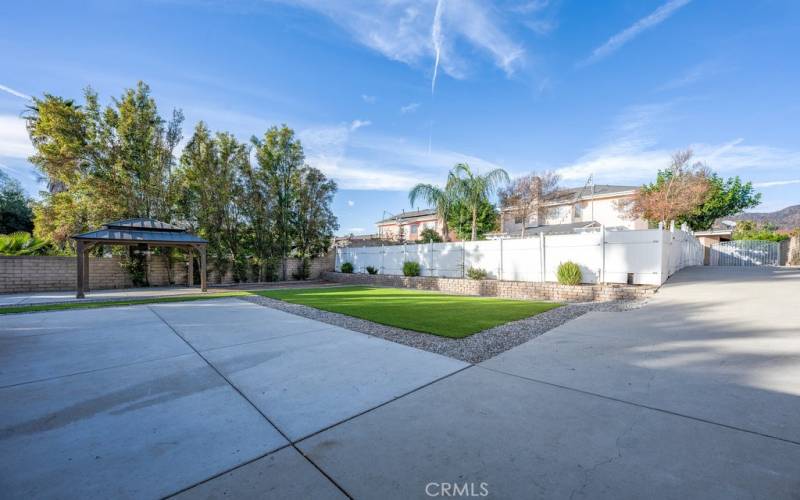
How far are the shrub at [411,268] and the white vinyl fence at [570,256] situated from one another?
0.34 metres

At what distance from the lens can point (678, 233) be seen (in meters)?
13.7

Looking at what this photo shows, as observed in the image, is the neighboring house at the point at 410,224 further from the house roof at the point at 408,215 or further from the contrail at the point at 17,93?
the contrail at the point at 17,93

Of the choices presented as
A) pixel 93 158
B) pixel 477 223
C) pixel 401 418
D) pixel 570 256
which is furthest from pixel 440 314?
pixel 477 223

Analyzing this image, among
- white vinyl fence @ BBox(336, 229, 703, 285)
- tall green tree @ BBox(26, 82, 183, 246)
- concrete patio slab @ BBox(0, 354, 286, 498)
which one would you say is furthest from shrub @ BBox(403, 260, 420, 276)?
tall green tree @ BBox(26, 82, 183, 246)

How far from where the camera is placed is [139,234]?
1345cm

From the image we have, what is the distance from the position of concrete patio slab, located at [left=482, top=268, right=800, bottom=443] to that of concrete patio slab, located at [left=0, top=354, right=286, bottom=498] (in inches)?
121

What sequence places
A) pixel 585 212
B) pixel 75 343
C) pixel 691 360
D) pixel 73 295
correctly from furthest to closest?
pixel 585 212, pixel 73 295, pixel 75 343, pixel 691 360

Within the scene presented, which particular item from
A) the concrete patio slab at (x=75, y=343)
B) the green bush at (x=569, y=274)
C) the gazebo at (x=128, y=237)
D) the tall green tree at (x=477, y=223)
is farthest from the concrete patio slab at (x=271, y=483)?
the tall green tree at (x=477, y=223)

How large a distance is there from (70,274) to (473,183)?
20.5 meters

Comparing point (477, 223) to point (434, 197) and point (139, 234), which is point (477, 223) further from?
point (139, 234)

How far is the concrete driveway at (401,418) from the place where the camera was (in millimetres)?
1910

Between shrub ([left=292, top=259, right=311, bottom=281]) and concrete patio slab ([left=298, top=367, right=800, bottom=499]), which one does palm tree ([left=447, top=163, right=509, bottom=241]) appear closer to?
shrub ([left=292, top=259, right=311, bottom=281])

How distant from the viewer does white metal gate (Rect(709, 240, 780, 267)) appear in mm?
20859

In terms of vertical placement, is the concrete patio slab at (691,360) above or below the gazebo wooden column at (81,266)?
below
